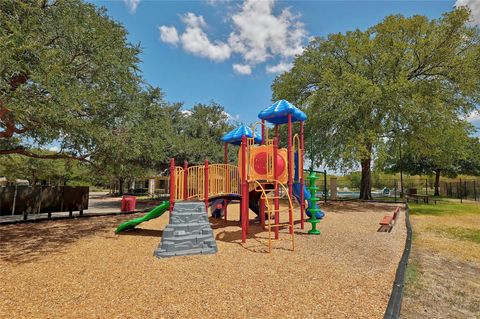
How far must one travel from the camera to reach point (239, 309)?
376cm

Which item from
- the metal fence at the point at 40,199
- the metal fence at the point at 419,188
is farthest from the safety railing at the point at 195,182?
the metal fence at the point at 419,188

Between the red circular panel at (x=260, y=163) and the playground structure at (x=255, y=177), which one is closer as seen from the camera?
the playground structure at (x=255, y=177)

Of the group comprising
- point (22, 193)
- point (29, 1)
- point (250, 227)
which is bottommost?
point (250, 227)

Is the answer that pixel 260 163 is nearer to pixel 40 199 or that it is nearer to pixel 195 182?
pixel 195 182

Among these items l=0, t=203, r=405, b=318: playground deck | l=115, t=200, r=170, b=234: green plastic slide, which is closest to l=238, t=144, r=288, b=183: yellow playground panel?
l=0, t=203, r=405, b=318: playground deck

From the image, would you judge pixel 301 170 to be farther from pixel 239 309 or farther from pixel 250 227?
pixel 239 309

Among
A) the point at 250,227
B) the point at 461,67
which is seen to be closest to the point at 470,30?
the point at 461,67

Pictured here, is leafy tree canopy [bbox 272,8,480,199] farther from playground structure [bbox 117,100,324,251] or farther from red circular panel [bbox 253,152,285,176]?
red circular panel [bbox 253,152,285,176]

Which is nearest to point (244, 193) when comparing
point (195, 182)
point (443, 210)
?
point (195, 182)

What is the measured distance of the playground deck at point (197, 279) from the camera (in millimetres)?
3760

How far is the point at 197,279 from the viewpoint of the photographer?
495 centimetres

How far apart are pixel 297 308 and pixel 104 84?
28.7ft

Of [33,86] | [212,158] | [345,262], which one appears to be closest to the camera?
[345,262]

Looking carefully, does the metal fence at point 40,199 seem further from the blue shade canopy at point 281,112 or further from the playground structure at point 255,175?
the blue shade canopy at point 281,112
